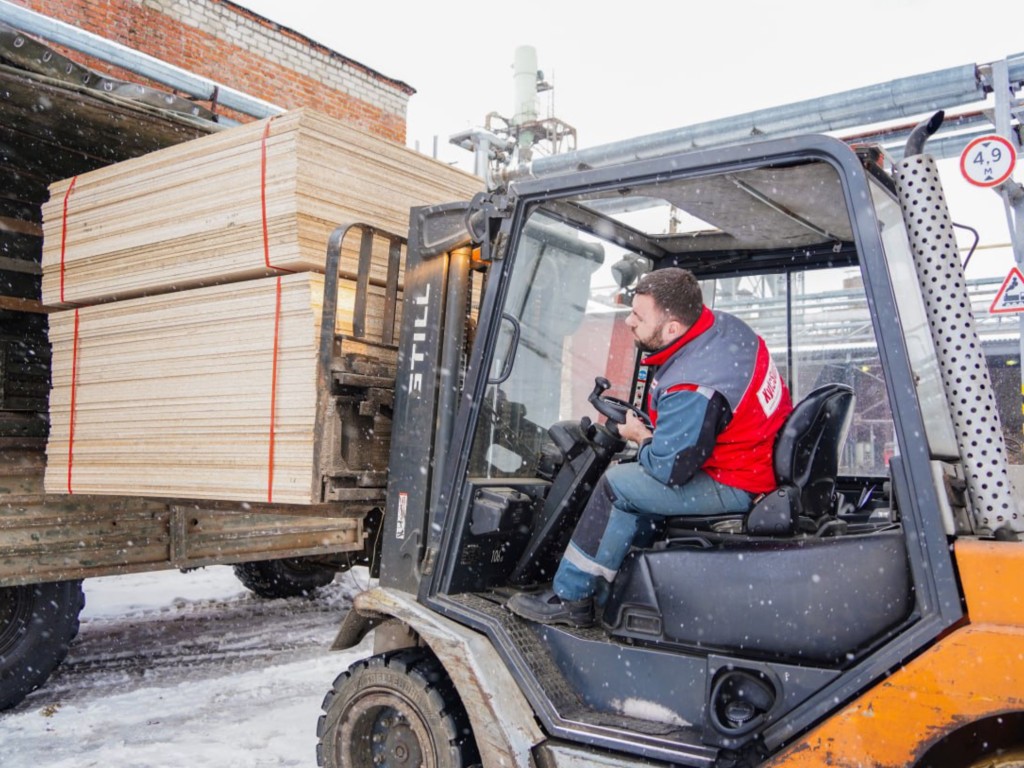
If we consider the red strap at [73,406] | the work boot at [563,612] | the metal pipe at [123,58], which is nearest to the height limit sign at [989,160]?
the metal pipe at [123,58]

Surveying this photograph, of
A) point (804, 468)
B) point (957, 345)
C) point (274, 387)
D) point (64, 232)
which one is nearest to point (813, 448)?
point (804, 468)

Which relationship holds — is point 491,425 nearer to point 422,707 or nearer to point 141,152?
point 422,707

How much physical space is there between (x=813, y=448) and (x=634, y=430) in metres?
0.54

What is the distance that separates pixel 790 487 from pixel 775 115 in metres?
5.06

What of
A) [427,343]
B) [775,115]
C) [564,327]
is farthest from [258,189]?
[775,115]

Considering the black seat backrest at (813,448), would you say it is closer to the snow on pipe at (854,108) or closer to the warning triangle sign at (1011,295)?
the snow on pipe at (854,108)

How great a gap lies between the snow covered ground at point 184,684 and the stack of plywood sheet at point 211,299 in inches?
47.7

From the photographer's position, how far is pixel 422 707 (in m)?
2.94

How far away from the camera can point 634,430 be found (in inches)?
109

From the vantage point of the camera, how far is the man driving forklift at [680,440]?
257cm

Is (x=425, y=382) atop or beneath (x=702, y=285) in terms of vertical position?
beneath

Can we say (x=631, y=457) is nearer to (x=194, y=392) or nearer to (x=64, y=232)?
(x=194, y=392)

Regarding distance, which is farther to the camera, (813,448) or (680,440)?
(813,448)

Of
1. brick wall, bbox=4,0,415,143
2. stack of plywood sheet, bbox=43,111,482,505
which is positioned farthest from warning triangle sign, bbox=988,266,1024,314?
brick wall, bbox=4,0,415,143
